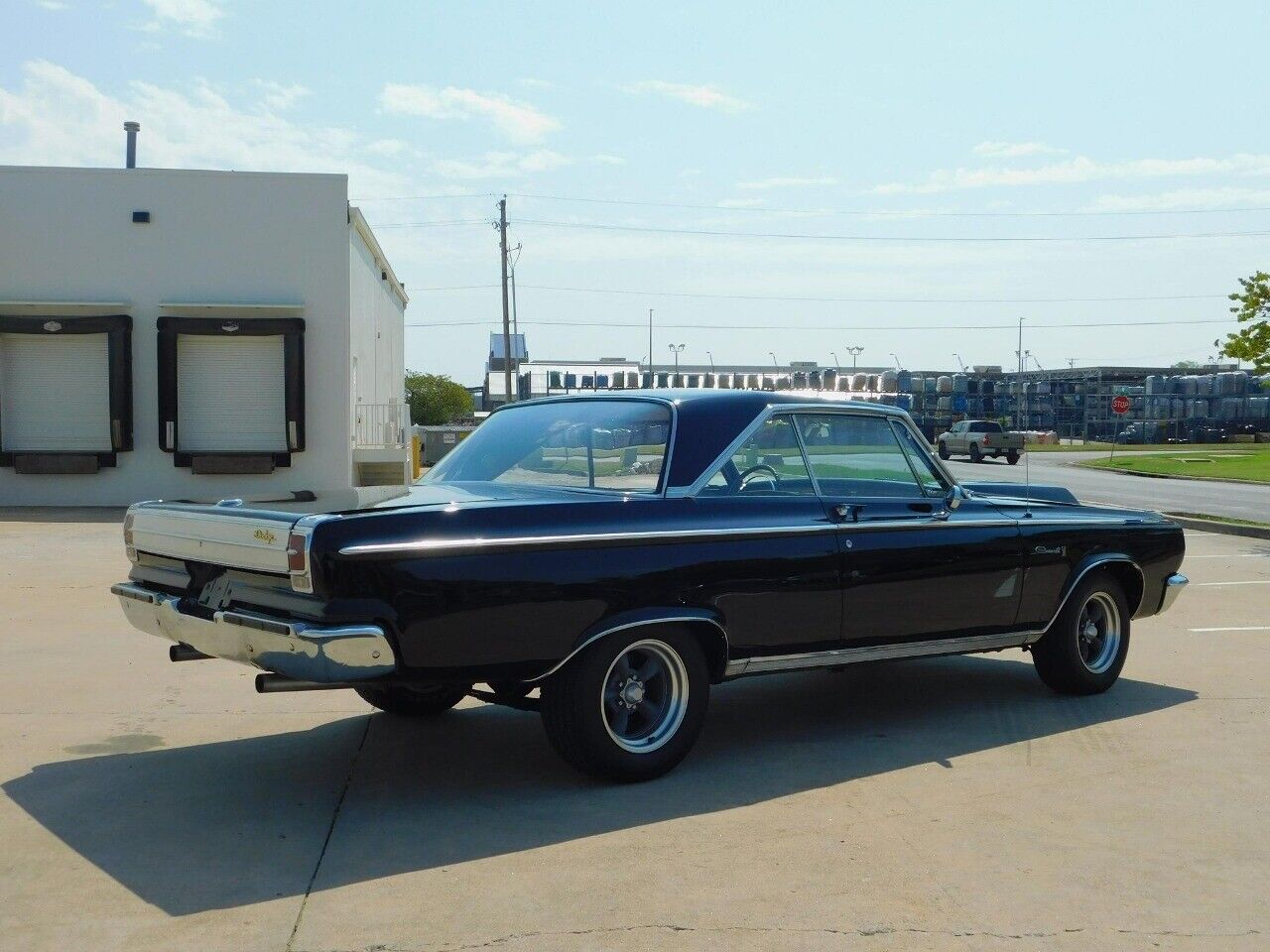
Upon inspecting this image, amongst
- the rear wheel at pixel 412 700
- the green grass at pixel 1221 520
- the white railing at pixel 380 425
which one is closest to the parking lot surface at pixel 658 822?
the rear wheel at pixel 412 700

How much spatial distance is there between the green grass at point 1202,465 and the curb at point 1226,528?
14.7 meters

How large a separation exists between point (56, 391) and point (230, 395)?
9.04 ft

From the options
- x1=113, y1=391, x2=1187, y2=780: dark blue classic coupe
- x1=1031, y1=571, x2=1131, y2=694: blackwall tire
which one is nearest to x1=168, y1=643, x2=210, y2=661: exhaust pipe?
x1=113, y1=391, x2=1187, y2=780: dark blue classic coupe

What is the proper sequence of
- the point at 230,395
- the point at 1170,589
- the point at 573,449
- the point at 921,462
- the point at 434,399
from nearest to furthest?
the point at 573,449 → the point at 921,462 → the point at 1170,589 → the point at 230,395 → the point at 434,399

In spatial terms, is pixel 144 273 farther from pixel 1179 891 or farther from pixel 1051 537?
pixel 1179 891

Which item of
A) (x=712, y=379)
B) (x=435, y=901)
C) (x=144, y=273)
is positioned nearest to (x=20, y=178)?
(x=144, y=273)

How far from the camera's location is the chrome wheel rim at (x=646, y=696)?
5.39 metres

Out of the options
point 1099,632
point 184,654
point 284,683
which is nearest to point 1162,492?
point 1099,632

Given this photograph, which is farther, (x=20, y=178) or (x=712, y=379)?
(x=20, y=178)

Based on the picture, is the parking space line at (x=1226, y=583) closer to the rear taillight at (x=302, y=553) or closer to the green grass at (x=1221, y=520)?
the green grass at (x=1221, y=520)

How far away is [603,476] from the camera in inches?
226

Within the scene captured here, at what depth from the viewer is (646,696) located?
5.51 meters

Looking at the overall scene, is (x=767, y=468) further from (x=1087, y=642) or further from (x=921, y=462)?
(x=1087, y=642)

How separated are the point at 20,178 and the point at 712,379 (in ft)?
59.0
